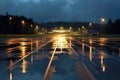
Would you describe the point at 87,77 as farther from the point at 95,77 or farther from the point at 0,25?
the point at 0,25

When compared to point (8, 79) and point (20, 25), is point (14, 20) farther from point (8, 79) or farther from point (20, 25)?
point (8, 79)

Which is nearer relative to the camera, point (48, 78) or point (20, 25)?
point (48, 78)

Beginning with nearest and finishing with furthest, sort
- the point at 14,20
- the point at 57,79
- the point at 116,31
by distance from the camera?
the point at 57,79 < the point at 116,31 < the point at 14,20

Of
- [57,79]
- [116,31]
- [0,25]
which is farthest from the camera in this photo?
[116,31]

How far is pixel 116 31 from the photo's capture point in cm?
15562

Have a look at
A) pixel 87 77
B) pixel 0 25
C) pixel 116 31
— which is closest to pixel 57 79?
pixel 87 77

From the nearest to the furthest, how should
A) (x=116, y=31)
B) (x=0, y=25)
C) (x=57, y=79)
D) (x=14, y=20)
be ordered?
(x=57, y=79), (x=0, y=25), (x=116, y=31), (x=14, y=20)

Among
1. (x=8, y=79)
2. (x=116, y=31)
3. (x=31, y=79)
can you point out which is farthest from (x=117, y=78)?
(x=116, y=31)

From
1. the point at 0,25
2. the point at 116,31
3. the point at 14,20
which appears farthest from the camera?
the point at 14,20

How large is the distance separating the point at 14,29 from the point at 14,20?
9009 mm

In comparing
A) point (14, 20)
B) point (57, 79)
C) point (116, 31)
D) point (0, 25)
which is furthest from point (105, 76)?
point (14, 20)

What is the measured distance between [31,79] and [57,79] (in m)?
1.01

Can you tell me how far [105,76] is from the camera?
573 inches

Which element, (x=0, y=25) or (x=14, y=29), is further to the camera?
(x=14, y=29)
